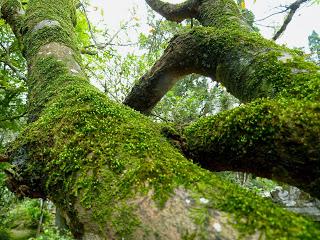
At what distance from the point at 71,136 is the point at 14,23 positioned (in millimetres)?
3231

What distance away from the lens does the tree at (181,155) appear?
122 cm

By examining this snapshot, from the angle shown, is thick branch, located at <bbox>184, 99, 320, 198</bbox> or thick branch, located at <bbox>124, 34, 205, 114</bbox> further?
thick branch, located at <bbox>124, 34, 205, 114</bbox>

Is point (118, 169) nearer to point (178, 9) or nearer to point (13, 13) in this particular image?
point (178, 9)

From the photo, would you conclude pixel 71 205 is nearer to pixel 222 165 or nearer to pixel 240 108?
pixel 222 165

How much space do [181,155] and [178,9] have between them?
137 inches

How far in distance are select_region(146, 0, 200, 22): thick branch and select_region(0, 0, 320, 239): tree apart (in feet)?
5.66

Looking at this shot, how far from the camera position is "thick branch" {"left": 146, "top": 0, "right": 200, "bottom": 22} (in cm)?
443

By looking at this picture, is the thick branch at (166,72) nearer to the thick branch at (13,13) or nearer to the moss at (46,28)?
the moss at (46,28)

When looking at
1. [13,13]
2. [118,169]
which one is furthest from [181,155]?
[13,13]

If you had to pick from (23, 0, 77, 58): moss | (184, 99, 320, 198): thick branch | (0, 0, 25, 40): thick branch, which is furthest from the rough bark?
(0, 0, 25, 40): thick branch

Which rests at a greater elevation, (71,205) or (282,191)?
(282,191)

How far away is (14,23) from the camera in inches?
172

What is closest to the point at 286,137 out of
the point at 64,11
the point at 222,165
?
the point at 222,165

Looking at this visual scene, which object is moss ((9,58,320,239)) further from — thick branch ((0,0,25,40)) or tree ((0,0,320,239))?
thick branch ((0,0,25,40))
